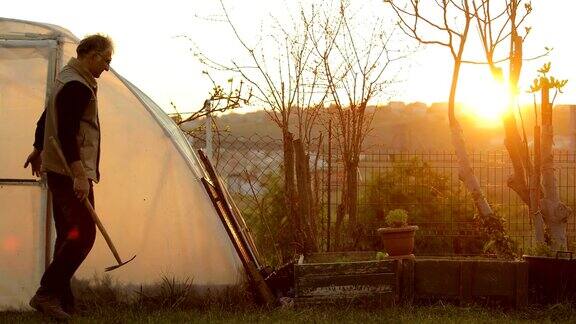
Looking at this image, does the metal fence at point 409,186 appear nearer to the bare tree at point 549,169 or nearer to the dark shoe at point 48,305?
the bare tree at point 549,169

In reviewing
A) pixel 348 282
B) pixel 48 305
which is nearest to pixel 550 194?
pixel 348 282

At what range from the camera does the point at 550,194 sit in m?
7.20

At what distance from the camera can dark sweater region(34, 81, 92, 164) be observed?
5133 millimetres

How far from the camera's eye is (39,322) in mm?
5500

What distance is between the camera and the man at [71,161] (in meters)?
5.15

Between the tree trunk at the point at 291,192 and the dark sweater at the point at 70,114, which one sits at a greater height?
the dark sweater at the point at 70,114

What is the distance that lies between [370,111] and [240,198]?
1737 millimetres

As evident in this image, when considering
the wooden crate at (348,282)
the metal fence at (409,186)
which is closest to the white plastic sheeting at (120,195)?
the wooden crate at (348,282)

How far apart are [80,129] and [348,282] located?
7.12 ft

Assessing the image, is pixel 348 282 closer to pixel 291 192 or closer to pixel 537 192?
→ pixel 291 192

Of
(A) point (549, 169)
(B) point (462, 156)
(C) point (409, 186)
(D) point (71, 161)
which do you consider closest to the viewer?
(D) point (71, 161)

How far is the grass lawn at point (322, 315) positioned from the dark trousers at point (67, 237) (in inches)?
13.2

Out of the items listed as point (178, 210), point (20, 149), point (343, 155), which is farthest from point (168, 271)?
point (343, 155)

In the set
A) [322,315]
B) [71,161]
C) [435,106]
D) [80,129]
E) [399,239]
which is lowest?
[322,315]
